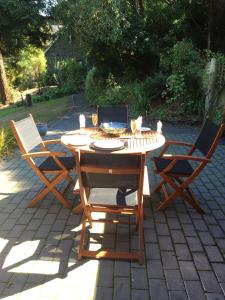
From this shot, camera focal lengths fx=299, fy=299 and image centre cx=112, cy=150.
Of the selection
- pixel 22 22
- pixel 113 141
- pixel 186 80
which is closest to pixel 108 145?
pixel 113 141

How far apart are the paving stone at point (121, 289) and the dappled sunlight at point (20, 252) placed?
3.18 feet

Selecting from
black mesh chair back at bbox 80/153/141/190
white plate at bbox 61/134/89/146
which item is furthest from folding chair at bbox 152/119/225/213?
white plate at bbox 61/134/89/146

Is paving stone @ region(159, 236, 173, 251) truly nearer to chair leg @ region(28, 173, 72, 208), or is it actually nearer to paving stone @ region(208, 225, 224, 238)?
paving stone @ region(208, 225, 224, 238)

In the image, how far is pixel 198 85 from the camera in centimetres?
891

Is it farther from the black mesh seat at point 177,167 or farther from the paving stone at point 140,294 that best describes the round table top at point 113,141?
the paving stone at point 140,294

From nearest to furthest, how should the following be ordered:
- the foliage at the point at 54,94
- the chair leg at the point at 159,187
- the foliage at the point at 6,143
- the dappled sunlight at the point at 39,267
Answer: the dappled sunlight at the point at 39,267 < the chair leg at the point at 159,187 < the foliage at the point at 6,143 < the foliage at the point at 54,94

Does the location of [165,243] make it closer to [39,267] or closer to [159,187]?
[159,187]

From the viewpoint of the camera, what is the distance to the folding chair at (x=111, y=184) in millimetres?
2697

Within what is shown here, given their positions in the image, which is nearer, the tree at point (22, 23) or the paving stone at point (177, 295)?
the paving stone at point (177, 295)

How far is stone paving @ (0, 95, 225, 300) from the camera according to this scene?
2531mm

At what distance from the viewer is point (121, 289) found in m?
2.53

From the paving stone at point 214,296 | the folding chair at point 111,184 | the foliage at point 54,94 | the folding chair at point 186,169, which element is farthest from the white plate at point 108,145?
the foliage at point 54,94

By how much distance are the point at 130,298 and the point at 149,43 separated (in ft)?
34.7

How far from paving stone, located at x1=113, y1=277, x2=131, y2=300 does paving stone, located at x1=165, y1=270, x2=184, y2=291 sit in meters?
0.36
